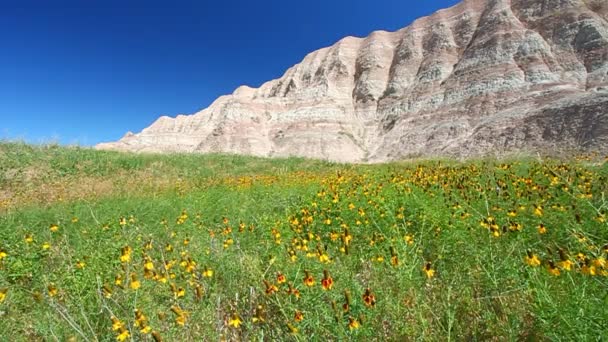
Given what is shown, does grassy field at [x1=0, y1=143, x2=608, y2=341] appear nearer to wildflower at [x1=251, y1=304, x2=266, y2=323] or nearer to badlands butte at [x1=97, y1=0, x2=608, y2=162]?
wildflower at [x1=251, y1=304, x2=266, y2=323]

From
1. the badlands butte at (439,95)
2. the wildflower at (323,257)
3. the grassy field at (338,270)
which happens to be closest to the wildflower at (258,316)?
the grassy field at (338,270)

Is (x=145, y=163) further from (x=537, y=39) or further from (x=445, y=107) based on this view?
(x=537, y=39)

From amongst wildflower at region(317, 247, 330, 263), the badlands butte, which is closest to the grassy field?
wildflower at region(317, 247, 330, 263)

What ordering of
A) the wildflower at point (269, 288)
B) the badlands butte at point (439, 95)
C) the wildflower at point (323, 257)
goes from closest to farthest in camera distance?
the wildflower at point (269, 288)
the wildflower at point (323, 257)
the badlands butte at point (439, 95)

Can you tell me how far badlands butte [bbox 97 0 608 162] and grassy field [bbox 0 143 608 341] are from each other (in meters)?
25.4

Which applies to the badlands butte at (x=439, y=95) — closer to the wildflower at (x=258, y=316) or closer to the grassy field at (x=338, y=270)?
the grassy field at (x=338, y=270)

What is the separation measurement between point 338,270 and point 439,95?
47.3 meters

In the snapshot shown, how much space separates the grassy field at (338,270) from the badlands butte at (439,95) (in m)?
25.4

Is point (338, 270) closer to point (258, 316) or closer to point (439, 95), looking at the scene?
point (258, 316)

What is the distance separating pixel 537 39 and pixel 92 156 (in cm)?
4905

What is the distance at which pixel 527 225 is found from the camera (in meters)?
3.76

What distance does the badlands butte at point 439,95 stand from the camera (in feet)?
112

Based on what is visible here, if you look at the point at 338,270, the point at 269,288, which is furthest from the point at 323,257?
the point at 269,288

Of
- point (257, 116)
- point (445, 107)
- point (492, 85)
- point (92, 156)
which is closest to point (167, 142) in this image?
point (257, 116)
